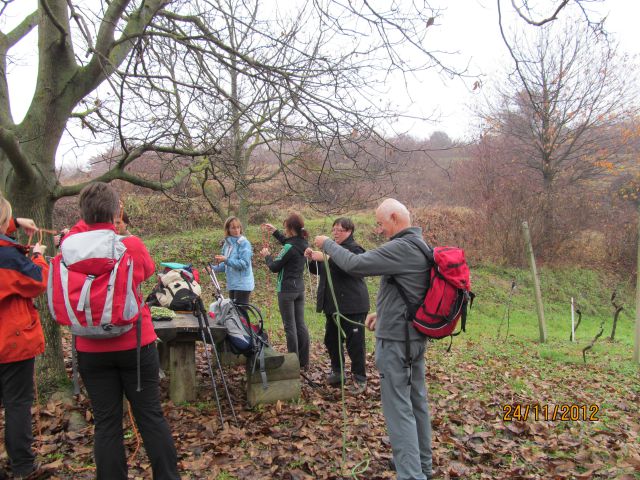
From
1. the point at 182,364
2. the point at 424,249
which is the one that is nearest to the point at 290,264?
the point at 182,364

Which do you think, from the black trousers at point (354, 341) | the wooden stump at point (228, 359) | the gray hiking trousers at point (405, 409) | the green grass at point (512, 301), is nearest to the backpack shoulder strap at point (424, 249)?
the gray hiking trousers at point (405, 409)

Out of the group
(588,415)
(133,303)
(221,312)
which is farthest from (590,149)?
(133,303)

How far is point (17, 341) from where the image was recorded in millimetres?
3178

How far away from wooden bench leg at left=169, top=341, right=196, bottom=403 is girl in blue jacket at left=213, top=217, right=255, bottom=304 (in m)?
1.77

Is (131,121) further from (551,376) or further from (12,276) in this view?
(551,376)

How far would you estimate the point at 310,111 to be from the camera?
4.95 m

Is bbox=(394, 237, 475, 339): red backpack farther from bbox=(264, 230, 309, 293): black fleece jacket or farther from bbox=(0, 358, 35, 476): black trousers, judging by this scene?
bbox=(0, 358, 35, 476): black trousers

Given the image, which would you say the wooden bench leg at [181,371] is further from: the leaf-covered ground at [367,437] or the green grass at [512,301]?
the green grass at [512,301]

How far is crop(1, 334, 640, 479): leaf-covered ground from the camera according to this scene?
357 centimetres

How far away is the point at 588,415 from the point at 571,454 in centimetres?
122

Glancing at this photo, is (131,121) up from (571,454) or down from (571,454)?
up

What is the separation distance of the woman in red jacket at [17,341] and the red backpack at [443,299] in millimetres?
2592

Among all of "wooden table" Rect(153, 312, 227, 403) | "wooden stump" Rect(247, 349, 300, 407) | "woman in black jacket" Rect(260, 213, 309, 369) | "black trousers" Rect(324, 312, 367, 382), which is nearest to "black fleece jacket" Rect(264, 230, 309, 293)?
"woman in black jacket" Rect(260, 213, 309, 369)

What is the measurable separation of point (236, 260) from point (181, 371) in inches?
80.3
